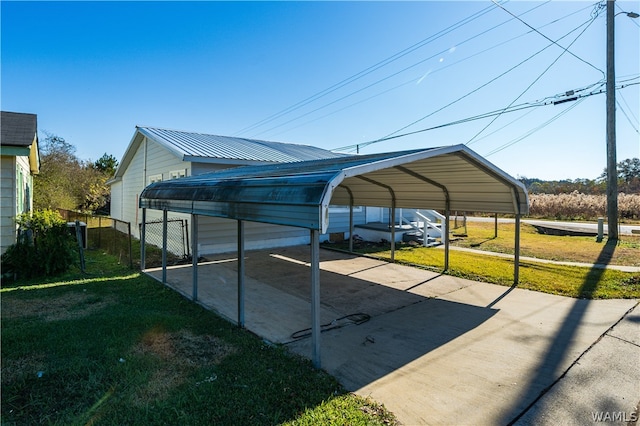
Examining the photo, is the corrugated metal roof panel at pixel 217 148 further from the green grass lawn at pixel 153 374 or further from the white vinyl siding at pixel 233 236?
the green grass lawn at pixel 153 374

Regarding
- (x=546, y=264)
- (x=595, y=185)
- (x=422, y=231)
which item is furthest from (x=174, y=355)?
(x=595, y=185)

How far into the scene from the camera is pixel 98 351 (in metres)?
3.79

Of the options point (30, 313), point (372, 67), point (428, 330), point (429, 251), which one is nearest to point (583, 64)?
point (372, 67)

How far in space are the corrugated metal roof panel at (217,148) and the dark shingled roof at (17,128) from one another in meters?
3.14

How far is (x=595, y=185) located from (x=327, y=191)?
154 feet

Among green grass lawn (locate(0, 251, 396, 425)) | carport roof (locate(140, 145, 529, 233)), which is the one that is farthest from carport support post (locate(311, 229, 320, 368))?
carport roof (locate(140, 145, 529, 233))

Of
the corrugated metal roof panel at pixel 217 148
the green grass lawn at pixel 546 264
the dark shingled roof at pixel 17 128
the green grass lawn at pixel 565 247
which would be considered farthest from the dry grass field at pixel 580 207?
the dark shingled roof at pixel 17 128

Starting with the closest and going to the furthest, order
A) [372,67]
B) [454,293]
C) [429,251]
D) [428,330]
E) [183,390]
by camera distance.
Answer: [183,390], [428,330], [454,293], [429,251], [372,67]

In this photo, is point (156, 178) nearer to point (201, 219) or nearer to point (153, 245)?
point (153, 245)

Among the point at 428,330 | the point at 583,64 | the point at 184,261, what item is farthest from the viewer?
the point at 583,64

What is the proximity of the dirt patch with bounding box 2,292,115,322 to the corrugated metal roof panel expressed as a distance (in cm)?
467

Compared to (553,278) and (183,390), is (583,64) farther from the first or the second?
(183,390)

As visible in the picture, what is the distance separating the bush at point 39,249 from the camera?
729 centimetres

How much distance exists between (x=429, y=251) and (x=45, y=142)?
89.3ft
